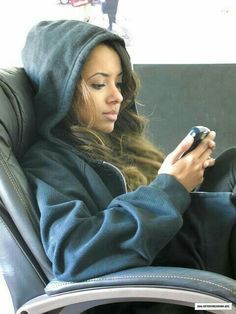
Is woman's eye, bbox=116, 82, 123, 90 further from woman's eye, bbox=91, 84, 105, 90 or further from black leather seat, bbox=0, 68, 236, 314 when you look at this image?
black leather seat, bbox=0, 68, 236, 314

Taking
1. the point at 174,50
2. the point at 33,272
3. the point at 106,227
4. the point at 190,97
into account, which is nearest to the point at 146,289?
the point at 106,227

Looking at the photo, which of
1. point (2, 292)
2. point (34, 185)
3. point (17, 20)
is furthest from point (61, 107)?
point (17, 20)

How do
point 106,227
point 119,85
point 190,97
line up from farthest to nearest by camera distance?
point 190,97 → point 119,85 → point 106,227

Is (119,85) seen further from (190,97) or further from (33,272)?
(190,97)

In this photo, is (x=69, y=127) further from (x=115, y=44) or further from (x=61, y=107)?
(x=115, y=44)

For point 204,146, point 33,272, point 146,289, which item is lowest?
point 33,272

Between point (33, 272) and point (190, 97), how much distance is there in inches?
48.6

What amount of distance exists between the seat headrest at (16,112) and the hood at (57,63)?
0.03 meters

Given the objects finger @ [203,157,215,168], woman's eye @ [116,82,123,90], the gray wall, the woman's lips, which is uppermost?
A: woman's eye @ [116,82,123,90]

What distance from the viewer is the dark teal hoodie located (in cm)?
84

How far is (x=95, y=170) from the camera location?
1080 mm

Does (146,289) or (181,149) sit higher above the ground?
(181,149)

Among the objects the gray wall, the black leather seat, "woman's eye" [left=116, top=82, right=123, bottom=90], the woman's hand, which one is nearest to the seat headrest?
the black leather seat

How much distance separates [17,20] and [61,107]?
1.12 m
